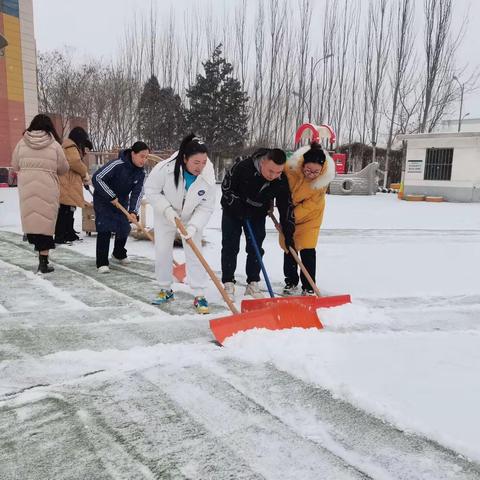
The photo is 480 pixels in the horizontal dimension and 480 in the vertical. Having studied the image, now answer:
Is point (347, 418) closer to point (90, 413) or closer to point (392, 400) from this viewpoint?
point (392, 400)

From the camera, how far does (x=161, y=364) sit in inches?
110

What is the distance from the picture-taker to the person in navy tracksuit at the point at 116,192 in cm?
498

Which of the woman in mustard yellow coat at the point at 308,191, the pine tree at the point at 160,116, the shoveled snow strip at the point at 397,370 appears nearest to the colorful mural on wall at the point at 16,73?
the pine tree at the point at 160,116

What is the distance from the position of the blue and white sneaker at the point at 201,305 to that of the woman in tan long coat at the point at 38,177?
198cm

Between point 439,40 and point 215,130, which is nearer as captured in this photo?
point 439,40

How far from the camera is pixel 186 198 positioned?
148 inches

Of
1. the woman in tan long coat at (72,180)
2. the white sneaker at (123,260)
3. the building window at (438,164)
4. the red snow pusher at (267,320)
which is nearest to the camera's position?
the red snow pusher at (267,320)

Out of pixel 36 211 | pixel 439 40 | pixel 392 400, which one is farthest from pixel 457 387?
pixel 439 40

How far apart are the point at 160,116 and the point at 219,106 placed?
13.1 feet

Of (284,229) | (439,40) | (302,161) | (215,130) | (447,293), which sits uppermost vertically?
(439,40)

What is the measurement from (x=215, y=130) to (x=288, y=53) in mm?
6835

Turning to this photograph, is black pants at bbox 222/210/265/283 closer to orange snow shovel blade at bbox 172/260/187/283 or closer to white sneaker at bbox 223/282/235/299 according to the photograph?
white sneaker at bbox 223/282/235/299

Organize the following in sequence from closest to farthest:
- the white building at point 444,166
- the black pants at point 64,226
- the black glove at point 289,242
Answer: the black glove at point 289,242 → the black pants at point 64,226 → the white building at point 444,166

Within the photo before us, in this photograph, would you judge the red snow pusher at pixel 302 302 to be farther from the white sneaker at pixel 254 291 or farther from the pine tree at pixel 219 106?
the pine tree at pixel 219 106
